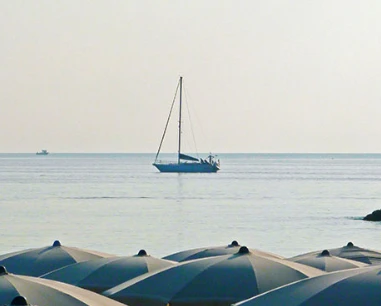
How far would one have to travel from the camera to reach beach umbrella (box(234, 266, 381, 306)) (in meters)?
11.9

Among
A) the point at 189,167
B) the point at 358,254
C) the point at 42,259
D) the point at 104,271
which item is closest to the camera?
the point at 104,271

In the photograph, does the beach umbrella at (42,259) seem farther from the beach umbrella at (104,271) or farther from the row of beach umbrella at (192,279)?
the beach umbrella at (104,271)

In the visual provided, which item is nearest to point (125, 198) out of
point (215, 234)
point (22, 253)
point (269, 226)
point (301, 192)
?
point (301, 192)

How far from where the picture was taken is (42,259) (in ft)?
68.4

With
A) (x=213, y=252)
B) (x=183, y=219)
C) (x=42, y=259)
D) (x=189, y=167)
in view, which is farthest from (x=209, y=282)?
(x=189, y=167)

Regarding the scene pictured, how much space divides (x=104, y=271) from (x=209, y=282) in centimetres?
305

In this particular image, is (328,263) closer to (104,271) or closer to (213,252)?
(213,252)

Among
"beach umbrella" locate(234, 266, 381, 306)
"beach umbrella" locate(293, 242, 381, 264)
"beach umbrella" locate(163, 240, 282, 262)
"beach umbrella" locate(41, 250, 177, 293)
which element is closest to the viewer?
"beach umbrella" locate(234, 266, 381, 306)

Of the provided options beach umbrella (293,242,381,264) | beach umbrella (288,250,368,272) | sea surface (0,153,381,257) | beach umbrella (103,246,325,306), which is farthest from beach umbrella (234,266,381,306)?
sea surface (0,153,381,257)

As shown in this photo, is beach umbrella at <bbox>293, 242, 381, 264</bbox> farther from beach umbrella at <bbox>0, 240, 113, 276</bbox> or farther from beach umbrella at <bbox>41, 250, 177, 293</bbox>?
beach umbrella at <bbox>0, 240, 113, 276</bbox>

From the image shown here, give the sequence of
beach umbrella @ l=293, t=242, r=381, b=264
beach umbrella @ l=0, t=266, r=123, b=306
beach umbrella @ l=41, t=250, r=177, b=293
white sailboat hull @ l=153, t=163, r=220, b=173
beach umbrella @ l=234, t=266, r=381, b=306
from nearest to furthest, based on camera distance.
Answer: beach umbrella @ l=234, t=266, r=381, b=306, beach umbrella @ l=0, t=266, r=123, b=306, beach umbrella @ l=41, t=250, r=177, b=293, beach umbrella @ l=293, t=242, r=381, b=264, white sailboat hull @ l=153, t=163, r=220, b=173

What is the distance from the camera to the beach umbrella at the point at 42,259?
20.5 metres

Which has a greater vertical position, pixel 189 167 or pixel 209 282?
pixel 189 167

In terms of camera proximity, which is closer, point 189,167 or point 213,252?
point 213,252
